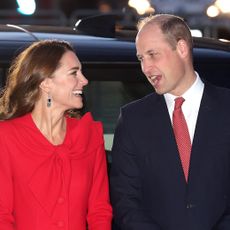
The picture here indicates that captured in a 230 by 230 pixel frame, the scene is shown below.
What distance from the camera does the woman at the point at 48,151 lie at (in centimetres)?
352

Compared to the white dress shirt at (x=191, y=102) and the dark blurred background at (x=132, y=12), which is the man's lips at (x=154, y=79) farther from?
the dark blurred background at (x=132, y=12)

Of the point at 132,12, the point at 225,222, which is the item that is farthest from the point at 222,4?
the point at 225,222

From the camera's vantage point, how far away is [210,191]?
3518 millimetres

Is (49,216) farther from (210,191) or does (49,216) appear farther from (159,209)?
(210,191)

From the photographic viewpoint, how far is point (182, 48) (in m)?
3.73

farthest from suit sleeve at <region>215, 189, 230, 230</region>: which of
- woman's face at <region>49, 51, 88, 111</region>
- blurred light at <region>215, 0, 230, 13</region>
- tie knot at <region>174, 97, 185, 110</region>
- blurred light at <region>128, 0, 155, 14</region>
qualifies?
blurred light at <region>128, 0, 155, 14</region>

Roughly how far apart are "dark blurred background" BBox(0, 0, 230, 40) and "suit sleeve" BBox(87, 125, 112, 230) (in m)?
10.3

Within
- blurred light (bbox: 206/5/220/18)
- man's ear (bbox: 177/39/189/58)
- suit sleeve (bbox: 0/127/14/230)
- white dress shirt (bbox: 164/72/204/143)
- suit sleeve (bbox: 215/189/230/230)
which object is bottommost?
blurred light (bbox: 206/5/220/18)

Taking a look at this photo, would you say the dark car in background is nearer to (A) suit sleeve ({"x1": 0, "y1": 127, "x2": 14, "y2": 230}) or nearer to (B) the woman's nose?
(B) the woman's nose

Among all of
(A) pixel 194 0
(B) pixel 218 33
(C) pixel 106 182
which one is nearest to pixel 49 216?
(C) pixel 106 182

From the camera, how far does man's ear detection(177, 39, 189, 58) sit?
12.2ft

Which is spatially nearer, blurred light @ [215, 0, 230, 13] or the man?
the man

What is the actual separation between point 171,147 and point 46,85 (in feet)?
2.00

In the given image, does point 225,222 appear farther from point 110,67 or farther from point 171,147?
point 110,67
